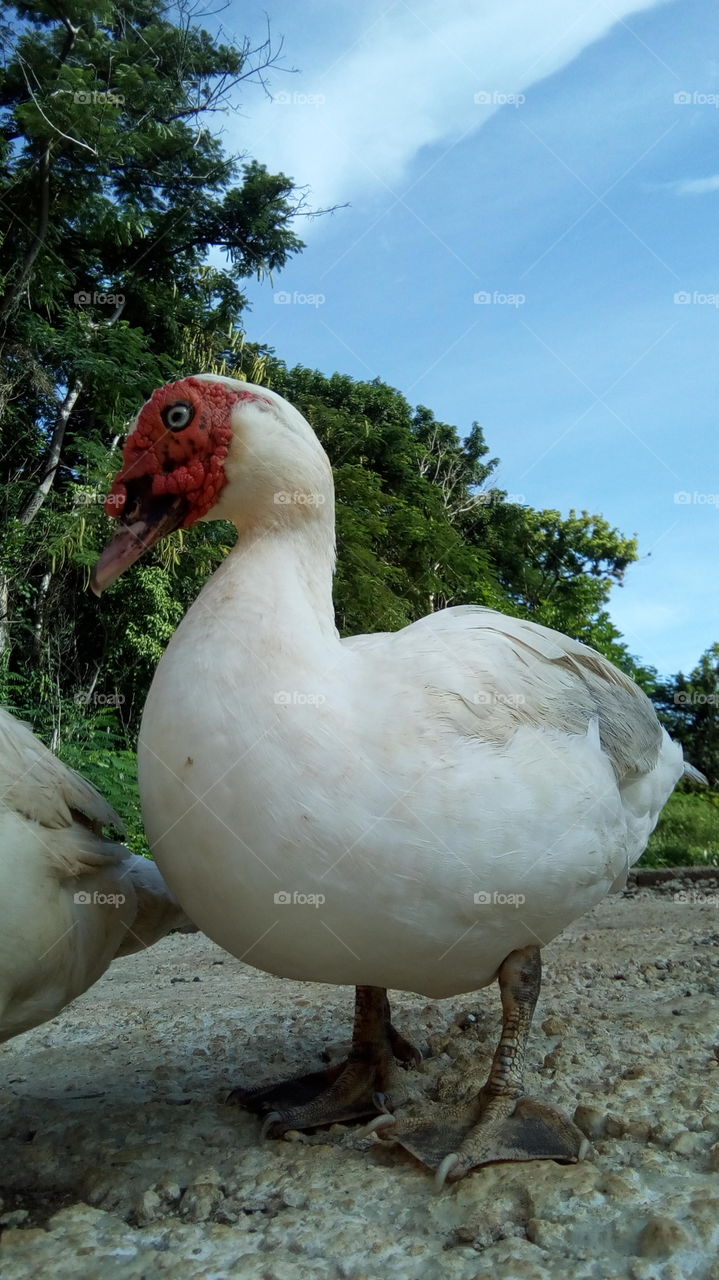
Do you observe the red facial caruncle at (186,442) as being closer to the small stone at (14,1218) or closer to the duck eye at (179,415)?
the duck eye at (179,415)

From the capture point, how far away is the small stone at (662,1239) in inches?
69.1

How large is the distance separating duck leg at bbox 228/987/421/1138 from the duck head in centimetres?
150

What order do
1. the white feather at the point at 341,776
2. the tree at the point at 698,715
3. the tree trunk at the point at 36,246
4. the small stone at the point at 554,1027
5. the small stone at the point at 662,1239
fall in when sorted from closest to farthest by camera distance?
the small stone at the point at 662,1239 → the white feather at the point at 341,776 → the small stone at the point at 554,1027 → the tree trunk at the point at 36,246 → the tree at the point at 698,715

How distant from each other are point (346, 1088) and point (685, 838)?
983cm

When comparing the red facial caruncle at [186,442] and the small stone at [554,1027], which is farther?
the small stone at [554,1027]

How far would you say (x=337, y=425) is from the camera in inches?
633

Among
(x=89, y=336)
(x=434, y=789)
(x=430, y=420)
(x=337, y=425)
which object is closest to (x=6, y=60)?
(x=89, y=336)

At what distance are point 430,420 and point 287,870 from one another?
22.3 metres

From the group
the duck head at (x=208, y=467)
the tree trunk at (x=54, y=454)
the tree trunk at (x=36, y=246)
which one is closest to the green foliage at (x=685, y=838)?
the duck head at (x=208, y=467)

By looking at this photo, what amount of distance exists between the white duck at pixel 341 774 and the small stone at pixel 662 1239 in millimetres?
423

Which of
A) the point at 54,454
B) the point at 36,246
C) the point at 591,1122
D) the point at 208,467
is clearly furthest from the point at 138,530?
the point at 36,246

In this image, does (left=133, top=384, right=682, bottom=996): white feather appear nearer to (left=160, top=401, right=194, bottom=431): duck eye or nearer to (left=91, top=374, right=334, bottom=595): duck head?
(left=91, top=374, right=334, bottom=595): duck head

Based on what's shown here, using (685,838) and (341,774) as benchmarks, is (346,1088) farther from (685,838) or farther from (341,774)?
(685,838)

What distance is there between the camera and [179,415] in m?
2.38
